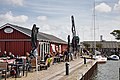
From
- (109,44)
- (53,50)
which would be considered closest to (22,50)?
(53,50)

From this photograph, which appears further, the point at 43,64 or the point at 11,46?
the point at 11,46

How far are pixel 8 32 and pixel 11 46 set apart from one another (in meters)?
1.56

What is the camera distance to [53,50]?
117 feet

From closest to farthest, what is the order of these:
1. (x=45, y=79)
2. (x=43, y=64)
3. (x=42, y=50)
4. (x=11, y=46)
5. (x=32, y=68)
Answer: (x=45, y=79), (x=32, y=68), (x=43, y=64), (x=11, y=46), (x=42, y=50)

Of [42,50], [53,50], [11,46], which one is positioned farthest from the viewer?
[53,50]

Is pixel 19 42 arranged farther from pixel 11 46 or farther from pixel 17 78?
pixel 17 78

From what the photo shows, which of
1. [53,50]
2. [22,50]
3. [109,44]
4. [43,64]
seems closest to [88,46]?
[109,44]

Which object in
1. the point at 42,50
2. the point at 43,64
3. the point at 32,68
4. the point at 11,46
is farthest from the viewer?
the point at 42,50

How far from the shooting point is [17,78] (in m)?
16.3

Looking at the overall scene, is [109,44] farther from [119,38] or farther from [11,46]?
[11,46]

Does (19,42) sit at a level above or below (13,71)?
above

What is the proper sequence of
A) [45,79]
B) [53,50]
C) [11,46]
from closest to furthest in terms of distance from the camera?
[45,79] < [11,46] < [53,50]

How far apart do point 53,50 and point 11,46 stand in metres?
7.83

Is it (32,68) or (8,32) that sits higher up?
(8,32)
